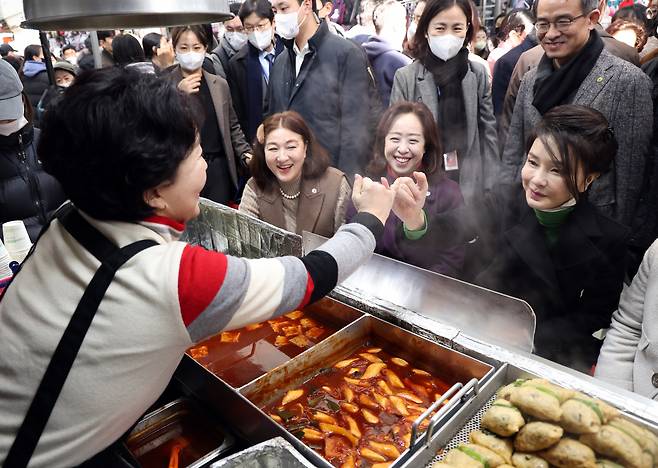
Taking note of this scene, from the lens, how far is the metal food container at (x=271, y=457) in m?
1.20

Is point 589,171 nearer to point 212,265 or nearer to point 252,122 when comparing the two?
point 212,265

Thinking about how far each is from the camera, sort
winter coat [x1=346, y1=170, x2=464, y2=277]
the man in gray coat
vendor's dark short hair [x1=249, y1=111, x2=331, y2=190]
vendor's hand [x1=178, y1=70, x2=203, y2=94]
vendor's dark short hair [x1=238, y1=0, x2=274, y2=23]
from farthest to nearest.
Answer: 1. vendor's dark short hair [x1=238, y1=0, x2=274, y2=23]
2. vendor's hand [x1=178, y1=70, x2=203, y2=94]
3. vendor's dark short hair [x1=249, y1=111, x2=331, y2=190]
4. the man in gray coat
5. winter coat [x1=346, y1=170, x2=464, y2=277]

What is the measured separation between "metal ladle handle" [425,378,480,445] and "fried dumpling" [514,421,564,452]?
207 millimetres

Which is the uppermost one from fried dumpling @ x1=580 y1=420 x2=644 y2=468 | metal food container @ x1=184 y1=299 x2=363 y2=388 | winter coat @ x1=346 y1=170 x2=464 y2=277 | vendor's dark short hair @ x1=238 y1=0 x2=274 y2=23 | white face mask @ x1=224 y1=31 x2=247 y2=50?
vendor's dark short hair @ x1=238 y1=0 x2=274 y2=23

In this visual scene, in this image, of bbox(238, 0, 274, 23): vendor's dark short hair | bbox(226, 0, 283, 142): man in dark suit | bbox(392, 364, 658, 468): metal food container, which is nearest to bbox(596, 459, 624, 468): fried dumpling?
bbox(392, 364, 658, 468): metal food container

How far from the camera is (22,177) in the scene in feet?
9.88

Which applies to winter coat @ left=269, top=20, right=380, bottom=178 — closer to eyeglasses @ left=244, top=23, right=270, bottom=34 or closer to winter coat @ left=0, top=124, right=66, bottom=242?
eyeglasses @ left=244, top=23, right=270, bottom=34

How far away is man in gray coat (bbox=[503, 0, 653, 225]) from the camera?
106 inches

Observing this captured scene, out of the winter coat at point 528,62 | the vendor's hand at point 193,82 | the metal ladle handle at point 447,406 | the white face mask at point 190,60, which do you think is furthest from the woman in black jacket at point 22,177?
the winter coat at point 528,62

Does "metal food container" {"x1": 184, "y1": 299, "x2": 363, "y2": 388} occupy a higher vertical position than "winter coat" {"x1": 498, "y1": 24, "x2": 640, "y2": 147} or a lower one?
lower

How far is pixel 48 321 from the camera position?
1124 millimetres

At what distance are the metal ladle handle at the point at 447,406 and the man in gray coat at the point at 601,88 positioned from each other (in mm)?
1917

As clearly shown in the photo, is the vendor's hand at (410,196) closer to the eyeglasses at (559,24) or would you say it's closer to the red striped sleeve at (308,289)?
the red striped sleeve at (308,289)

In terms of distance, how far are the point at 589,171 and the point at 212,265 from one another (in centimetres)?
169
